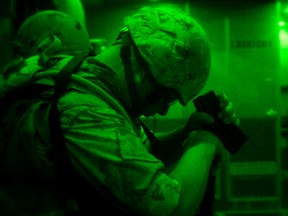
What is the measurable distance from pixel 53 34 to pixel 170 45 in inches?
19.6

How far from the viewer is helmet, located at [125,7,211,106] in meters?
0.93

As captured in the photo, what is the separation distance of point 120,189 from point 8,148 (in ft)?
0.81

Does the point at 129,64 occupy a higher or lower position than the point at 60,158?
higher

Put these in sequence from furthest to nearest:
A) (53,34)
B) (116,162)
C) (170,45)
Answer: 1. (53,34)
2. (170,45)
3. (116,162)

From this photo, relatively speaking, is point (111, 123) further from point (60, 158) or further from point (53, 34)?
point (53, 34)

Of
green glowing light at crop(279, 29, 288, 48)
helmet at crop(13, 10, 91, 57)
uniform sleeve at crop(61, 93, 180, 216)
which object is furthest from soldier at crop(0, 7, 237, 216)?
green glowing light at crop(279, 29, 288, 48)

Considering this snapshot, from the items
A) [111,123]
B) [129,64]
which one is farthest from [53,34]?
[111,123]

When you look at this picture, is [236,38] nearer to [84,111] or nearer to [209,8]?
[209,8]

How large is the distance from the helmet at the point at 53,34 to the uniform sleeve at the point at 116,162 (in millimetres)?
360

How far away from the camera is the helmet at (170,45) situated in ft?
3.07

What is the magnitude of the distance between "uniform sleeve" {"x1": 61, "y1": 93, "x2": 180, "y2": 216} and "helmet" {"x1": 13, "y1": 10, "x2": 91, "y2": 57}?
360 mm

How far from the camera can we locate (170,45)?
37.0 inches

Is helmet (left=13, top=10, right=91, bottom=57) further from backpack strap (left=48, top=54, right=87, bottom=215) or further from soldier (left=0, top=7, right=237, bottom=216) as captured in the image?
backpack strap (left=48, top=54, right=87, bottom=215)

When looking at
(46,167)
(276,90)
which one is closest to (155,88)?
(46,167)
